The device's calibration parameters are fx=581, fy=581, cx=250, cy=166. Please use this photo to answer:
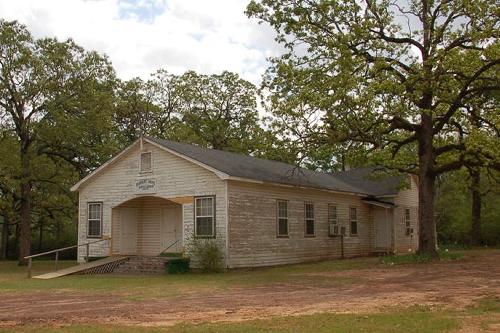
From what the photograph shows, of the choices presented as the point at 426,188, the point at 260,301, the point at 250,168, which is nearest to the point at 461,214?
the point at 426,188

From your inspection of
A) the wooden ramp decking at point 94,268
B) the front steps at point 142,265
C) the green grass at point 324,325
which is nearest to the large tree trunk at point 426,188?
the front steps at point 142,265

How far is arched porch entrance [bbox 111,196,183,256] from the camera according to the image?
2458 cm

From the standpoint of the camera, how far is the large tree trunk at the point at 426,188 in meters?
23.2

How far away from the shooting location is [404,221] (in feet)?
109

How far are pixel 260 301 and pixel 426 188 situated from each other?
44.3 feet

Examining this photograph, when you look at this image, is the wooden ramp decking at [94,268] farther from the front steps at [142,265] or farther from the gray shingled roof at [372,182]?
the gray shingled roof at [372,182]

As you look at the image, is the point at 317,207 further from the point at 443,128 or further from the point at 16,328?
the point at 16,328

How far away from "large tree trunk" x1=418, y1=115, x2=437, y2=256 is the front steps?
1017 centimetres

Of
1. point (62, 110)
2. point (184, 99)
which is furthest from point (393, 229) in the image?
point (184, 99)

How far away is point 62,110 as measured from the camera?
97.8 feet

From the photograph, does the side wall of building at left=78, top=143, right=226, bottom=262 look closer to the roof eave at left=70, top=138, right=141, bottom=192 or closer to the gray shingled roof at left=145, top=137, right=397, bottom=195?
the roof eave at left=70, top=138, right=141, bottom=192

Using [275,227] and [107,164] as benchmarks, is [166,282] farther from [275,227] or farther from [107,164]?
[107,164]

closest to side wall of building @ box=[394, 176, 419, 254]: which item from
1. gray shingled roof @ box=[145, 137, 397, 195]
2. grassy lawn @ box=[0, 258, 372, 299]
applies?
gray shingled roof @ box=[145, 137, 397, 195]

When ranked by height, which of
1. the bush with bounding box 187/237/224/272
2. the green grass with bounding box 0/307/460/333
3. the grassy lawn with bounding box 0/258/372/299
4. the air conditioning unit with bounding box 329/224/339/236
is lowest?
the grassy lawn with bounding box 0/258/372/299
